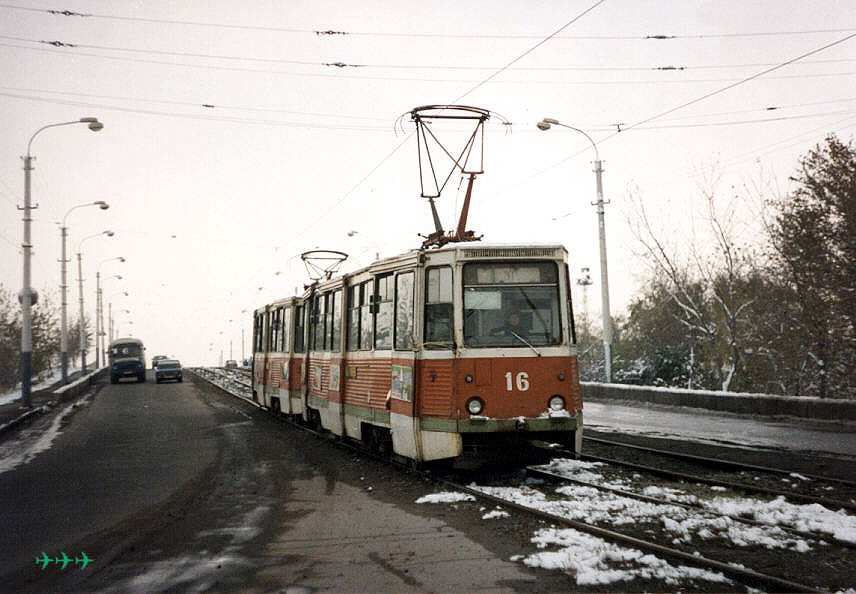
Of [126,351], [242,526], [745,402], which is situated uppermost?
[126,351]

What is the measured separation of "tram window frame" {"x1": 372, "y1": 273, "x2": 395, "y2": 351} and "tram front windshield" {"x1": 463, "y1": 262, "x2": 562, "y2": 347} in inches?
69.4

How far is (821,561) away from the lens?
20.7 feet

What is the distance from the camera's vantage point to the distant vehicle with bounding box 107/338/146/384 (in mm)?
48531

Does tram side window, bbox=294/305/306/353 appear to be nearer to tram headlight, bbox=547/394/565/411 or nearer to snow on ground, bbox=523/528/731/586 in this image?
tram headlight, bbox=547/394/565/411

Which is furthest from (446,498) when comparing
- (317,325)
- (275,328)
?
(275,328)

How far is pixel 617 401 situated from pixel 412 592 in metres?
21.8

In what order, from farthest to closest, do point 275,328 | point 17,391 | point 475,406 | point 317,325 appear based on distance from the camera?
point 17,391
point 275,328
point 317,325
point 475,406

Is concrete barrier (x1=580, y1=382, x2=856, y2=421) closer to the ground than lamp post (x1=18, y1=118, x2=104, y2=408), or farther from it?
closer to the ground

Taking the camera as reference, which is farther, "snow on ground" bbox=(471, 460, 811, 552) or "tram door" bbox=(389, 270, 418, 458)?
"tram door" bbox=(389, 270, 418, 458)

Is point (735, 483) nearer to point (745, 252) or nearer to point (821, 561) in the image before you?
point (821, 561)

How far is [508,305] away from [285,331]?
464 inches

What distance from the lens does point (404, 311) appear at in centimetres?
1133

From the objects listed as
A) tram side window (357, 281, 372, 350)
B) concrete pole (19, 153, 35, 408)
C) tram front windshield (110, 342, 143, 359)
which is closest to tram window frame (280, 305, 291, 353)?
tram side window (357, 281, 372, 350)

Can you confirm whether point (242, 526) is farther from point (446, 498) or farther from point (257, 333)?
point (257, 333)
